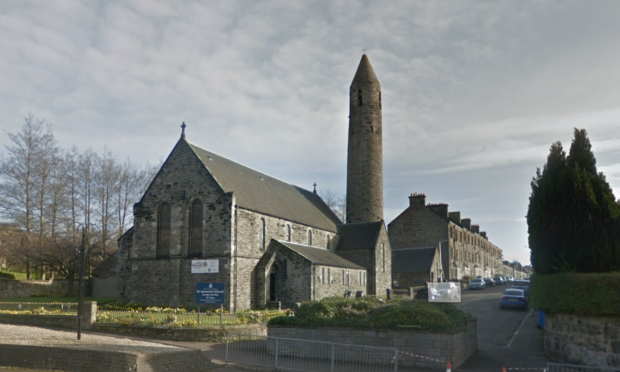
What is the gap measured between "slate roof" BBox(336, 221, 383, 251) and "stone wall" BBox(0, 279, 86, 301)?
22.2 meters

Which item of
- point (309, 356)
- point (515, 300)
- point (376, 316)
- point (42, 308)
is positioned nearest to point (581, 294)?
point (376, 316)

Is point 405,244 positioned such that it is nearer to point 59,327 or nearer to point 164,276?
point 164,276

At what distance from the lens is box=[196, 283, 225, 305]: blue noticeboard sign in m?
21.6

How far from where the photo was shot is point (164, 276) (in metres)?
32.4

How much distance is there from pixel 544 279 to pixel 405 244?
153ft

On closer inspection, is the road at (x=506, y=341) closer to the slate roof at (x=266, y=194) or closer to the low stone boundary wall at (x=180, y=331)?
the low stone boundary wall at (x=180, y=331)

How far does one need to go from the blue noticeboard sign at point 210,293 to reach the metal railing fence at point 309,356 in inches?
188

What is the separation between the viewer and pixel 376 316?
51.2 feet

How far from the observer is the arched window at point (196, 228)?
Answer: 106 ft

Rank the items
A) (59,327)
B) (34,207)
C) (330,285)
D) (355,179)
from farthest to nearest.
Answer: (355,179), (34,207), (330,285), (59,327)

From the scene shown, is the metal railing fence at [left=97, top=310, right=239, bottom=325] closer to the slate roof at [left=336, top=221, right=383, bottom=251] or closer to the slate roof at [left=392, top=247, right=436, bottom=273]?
the slate roof at [left=336, top=221, right=383, bottom=251]

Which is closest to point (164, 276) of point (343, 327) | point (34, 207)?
point (34, 207)

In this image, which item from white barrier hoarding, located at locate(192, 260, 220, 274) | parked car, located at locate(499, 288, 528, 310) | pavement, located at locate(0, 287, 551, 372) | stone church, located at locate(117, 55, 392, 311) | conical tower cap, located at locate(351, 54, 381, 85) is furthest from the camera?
conical tower cap, located at locate(351, 54, 381, 85)

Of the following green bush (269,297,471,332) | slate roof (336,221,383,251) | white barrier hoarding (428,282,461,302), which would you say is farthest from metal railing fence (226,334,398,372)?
slate roof (336,221,383,251)
